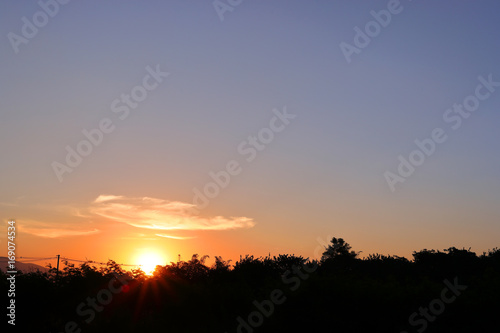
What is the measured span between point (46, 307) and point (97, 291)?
10.1 feet

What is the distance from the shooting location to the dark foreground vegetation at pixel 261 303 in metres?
18.5

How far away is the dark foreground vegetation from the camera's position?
60.8ft
